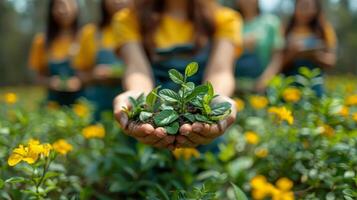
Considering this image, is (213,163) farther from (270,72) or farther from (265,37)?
(265,37)

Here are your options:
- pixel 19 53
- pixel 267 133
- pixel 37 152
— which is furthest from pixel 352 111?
pixel 19 53

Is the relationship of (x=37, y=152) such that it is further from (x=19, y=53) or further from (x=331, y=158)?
(x=19, y=53)

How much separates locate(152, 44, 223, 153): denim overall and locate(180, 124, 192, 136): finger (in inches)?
26.3

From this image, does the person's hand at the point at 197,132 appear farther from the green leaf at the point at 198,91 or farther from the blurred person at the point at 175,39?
the blurred person at the point at 175,39

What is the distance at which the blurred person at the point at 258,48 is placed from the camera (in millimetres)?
3324

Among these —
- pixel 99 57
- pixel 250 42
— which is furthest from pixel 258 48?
pixel 99 57

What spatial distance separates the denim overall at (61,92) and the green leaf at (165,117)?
2472 millimetres

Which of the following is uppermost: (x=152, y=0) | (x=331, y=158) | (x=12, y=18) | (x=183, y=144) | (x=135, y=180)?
(x=152, y=0)

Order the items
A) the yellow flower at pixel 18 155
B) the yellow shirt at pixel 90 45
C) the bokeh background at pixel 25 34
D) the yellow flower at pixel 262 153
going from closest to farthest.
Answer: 1. the yellow flower at pixel 18 155
2. the yellow flower at pixel 262 153
3. the yellow shirt at pixel 90 45
4. the bokeh background at pixel 25 34

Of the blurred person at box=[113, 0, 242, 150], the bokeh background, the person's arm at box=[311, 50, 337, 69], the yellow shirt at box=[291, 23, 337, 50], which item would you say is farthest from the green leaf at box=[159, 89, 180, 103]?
the bokeh background

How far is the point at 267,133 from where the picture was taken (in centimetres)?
190

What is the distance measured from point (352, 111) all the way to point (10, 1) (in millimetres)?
16897

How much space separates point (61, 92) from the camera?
3.57m

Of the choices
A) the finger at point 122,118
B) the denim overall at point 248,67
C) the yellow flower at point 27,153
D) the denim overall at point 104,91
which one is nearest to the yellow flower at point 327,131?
the finger at point 122,118
